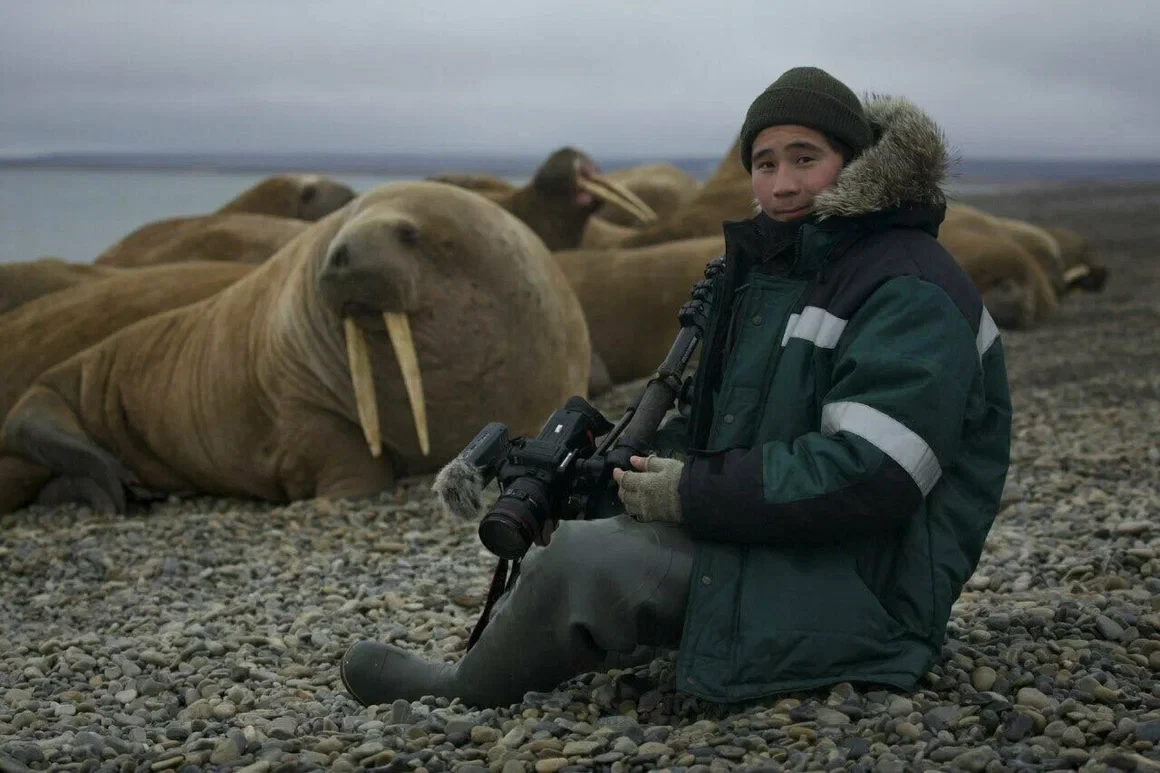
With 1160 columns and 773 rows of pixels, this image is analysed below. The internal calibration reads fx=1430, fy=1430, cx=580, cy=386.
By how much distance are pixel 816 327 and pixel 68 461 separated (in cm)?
455

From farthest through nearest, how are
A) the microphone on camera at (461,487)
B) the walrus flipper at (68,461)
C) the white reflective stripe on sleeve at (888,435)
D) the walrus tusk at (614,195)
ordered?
1. the walrus tusk at (614,195)
2. the walrus flipper at (68,461)
3. the microphone on camera at (461,487)
4. the white reflective stripe on sleeve at (888,435)

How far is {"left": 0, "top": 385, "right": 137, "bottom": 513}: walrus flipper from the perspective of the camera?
20.6 feet

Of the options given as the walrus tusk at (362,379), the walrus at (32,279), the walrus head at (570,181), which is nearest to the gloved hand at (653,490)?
the walrus tusk at (362,379)

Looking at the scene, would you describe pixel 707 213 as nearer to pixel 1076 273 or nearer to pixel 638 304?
pixel 638 304

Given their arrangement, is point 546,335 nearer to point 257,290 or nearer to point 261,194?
point 257,290

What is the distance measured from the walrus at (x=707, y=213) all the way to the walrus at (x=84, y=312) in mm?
3002

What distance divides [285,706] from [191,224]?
765 cm

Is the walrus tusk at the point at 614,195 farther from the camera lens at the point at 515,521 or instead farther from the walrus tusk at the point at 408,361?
the camera lens at the point at 515,521

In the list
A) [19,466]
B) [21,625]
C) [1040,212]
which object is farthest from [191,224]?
[1040,212]

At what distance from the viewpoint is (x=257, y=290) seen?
20.8 feet

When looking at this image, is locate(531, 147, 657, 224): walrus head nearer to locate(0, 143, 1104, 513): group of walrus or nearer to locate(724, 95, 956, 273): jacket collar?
locate(0, 143, 1104, 513): group of walrus

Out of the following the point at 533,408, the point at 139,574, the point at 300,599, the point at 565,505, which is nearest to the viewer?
the point at 565,505

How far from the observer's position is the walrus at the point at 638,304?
26.3ft

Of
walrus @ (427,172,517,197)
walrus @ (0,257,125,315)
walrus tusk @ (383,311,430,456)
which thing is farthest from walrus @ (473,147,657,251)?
walrus tusk @ (383,311,430,456)
